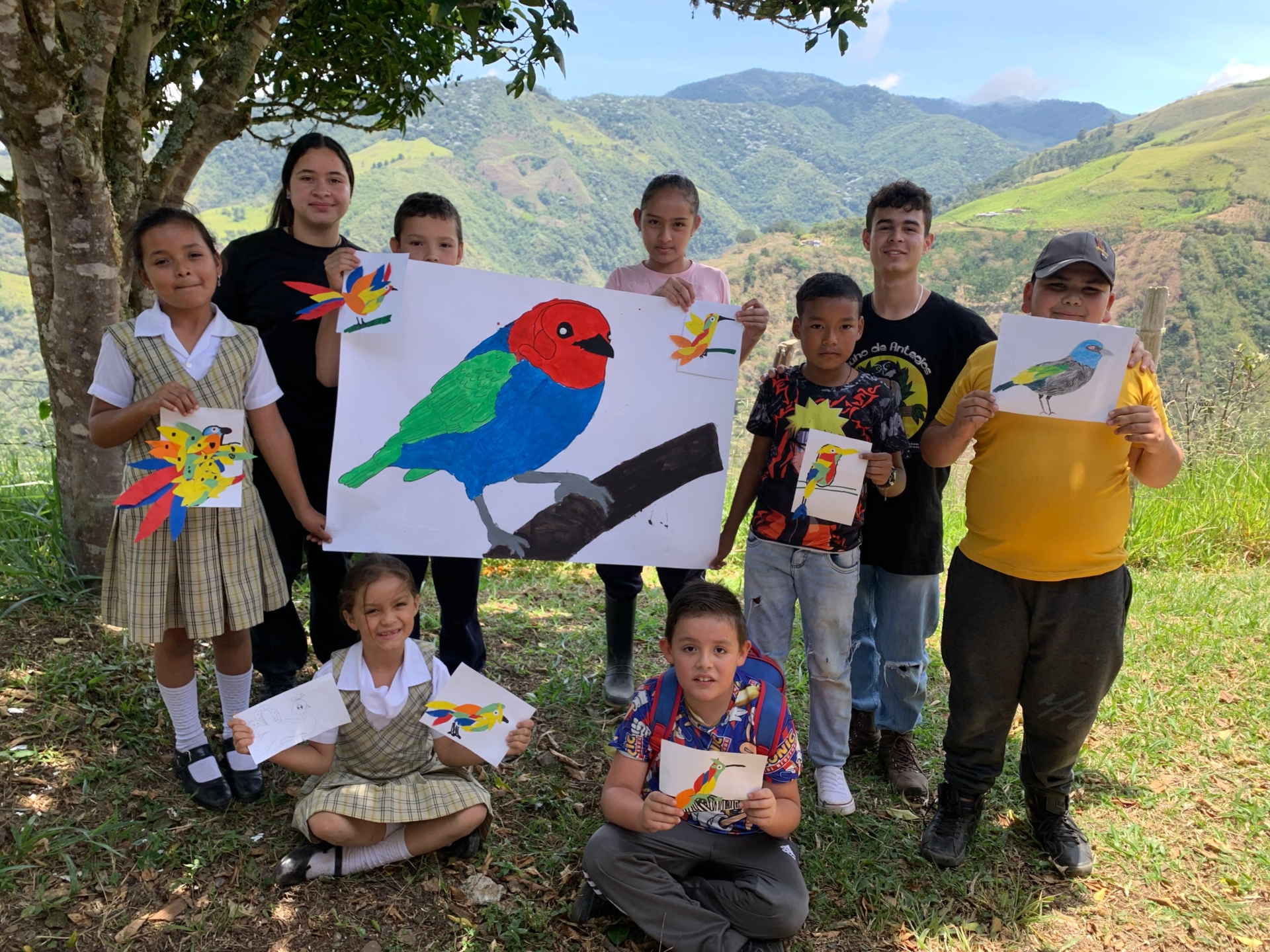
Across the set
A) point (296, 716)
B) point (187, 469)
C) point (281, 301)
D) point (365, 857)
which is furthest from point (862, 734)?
point (281, 301)

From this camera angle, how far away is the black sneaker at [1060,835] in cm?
284

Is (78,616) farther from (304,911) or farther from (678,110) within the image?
(678,110)

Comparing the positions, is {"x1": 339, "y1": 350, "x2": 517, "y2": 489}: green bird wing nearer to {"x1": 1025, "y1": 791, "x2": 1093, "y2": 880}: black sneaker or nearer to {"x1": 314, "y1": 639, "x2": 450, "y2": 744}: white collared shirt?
{"x1": 314, "y1": 639, "x2": 450, "y2": 744}: white collared shirt

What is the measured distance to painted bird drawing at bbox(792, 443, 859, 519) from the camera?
280cm

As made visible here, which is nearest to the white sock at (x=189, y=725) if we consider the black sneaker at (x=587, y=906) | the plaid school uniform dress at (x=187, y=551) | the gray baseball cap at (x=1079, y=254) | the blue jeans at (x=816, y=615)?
the plaid school uniform dress at (x=187, y=551)

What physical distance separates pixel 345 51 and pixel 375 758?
4.21m

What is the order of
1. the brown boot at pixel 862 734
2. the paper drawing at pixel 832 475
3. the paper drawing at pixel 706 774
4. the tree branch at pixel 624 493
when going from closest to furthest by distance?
1. the paper drawing at pixel 706 774
2. the paper drawing at pixel 832 475
3. the tree branch at pixel 624 493
4. the brown boot at pixel 862 734

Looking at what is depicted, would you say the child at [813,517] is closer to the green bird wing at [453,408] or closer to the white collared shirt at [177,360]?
the green bird wing at [453,408]

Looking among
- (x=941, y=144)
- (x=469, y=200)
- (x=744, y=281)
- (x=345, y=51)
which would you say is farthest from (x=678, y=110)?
(x=345, y=51)

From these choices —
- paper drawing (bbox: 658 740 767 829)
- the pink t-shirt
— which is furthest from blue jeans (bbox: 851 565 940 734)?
the pink t-shirt

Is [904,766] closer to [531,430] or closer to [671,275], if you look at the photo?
[531,430]

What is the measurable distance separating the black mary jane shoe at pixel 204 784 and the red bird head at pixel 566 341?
179cm

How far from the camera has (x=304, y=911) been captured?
2.44 m

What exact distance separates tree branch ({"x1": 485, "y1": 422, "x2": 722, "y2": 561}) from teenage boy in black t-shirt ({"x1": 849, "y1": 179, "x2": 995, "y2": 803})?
2.13 feet
